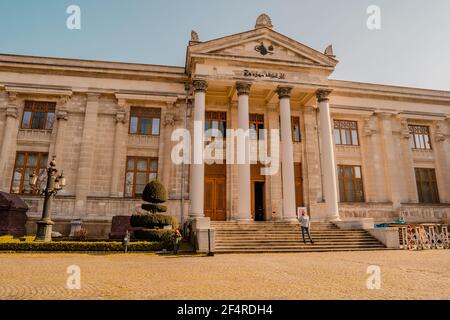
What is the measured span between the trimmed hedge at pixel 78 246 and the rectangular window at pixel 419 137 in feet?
76.7

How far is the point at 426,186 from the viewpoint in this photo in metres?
25.4

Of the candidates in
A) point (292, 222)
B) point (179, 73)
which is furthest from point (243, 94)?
point (292, 222)

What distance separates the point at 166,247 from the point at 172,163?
26.8 feet

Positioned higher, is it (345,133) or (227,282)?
(345,133)

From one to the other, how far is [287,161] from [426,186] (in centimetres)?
1450

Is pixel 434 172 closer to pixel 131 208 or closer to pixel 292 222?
pixel 292 222

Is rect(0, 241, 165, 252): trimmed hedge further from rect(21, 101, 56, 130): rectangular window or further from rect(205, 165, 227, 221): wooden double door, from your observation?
rect(21, 101, 56, 130): rectangular window

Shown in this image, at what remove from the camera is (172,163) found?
2161 centimetres

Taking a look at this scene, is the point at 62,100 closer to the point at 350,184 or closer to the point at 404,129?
the point at 350,184

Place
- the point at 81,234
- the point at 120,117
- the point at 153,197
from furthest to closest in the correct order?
the point at 120,117, the point at 81,234, the point at 153,197

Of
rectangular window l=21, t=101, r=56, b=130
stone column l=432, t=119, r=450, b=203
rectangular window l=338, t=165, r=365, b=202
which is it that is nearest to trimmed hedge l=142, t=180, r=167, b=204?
rectangular window l=21, t=101, r=56, b=130

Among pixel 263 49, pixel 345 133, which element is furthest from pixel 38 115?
pixel 345 133

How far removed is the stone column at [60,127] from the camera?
20781 mm

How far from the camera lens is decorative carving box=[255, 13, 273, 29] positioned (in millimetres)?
21938
